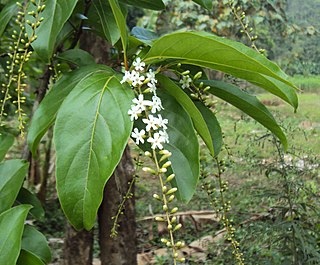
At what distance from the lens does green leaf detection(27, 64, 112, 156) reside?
748 mm

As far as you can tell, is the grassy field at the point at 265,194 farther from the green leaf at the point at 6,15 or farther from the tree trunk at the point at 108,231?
the green leaf at the point at 6,15

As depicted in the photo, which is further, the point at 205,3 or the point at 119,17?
the point at 205,3

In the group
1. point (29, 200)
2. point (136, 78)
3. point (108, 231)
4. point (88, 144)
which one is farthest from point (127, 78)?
point (108, 231)

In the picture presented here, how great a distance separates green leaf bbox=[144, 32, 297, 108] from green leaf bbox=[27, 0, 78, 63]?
0.46 ft

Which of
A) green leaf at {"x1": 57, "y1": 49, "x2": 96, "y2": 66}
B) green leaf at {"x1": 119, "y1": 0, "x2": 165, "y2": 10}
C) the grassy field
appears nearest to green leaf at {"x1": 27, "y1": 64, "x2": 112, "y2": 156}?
green leaf at {"x1": 57, "y1": 49, "x2": 96, "y2": 66}

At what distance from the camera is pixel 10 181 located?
0.86 meters

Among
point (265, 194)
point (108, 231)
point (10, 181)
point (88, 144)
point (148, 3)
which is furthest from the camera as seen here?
point (265, 194)

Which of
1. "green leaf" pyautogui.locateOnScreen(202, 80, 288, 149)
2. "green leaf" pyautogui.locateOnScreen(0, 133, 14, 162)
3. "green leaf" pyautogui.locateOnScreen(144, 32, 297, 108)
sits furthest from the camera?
"green leaf" pyautogui.locateOnScreen(0, 133, 14, 162)

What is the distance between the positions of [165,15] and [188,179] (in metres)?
3.67

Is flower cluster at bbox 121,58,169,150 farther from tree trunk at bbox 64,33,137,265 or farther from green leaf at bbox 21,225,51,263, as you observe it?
tree trunk at bbox 64,33,137,265

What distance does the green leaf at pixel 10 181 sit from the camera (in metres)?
0.84

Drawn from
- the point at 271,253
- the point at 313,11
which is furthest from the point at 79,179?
the point at 313,11

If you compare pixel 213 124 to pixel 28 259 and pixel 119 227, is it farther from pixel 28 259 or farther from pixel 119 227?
pixel 119 227

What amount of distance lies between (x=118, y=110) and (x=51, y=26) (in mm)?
190
